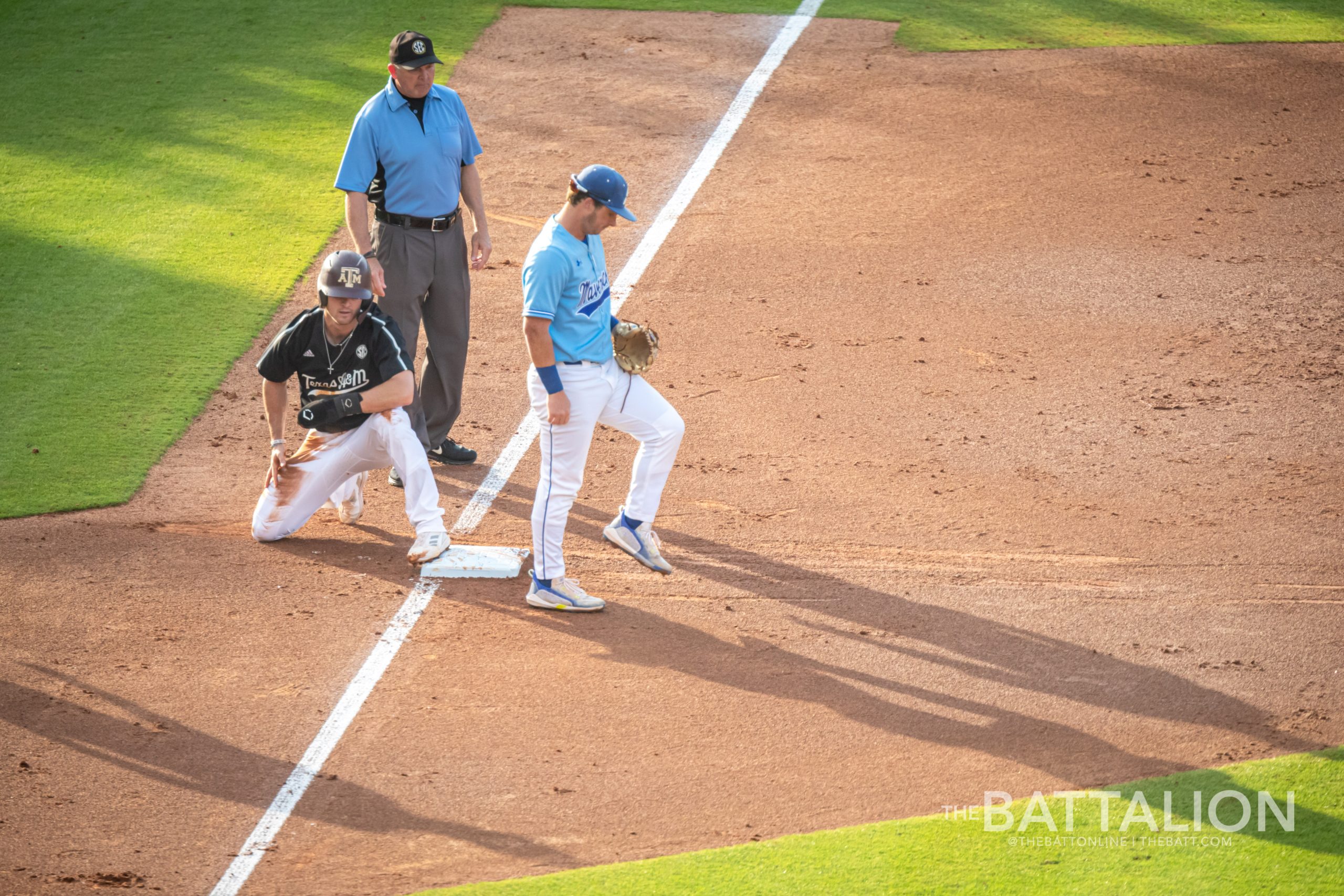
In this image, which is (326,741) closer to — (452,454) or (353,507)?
(353,507)

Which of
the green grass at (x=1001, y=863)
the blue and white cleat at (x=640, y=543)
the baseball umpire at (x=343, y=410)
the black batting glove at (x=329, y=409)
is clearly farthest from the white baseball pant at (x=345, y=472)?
the green grass at (x=1001, y=863)

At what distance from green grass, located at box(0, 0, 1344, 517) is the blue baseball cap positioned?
3.15 meters

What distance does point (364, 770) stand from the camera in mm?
4980

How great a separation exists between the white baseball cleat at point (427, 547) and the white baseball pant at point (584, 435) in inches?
19.8

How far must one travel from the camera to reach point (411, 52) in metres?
6.42

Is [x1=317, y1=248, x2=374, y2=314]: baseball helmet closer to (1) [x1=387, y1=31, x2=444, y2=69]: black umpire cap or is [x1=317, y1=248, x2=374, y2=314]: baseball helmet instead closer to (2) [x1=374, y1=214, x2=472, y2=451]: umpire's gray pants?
(2) [x1=374, y1=214, x2=472, y2=451]: umpire's gray pants

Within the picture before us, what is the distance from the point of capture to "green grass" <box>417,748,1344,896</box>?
441 centimetres

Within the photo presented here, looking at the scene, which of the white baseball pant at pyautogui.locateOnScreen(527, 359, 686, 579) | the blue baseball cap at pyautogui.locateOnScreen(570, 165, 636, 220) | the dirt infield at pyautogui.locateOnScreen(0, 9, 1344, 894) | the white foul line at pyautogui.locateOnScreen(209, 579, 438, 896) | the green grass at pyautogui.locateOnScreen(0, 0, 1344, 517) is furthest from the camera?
the green grass at pyautogui.locateOnScreen(0, 0, 1344, 517)

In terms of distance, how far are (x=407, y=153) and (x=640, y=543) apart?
239 centimetres

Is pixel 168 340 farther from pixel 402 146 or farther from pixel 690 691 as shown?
pixel 690 691

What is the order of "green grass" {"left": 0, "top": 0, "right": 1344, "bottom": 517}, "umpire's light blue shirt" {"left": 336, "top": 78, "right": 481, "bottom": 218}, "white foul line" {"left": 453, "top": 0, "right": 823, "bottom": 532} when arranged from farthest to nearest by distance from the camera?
"green grass" {"left": 0, "top": 0, "right": 1344, "bottom": 517} → "white foul line" {"left": 453, "top": 0, "right": 823, "bottom": 532} → "umpire's light blue shirt" {"left": 336, "top": 78, "right": 481, "bottom": 218}

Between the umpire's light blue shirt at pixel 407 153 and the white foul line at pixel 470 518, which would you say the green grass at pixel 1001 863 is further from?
the umpire's light blue shirt at pixel 407 153

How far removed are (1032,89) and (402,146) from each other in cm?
704

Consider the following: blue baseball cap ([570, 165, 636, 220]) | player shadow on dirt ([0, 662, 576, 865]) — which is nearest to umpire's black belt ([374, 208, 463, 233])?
blue baseball cap ([570, 165, 636, 220])
